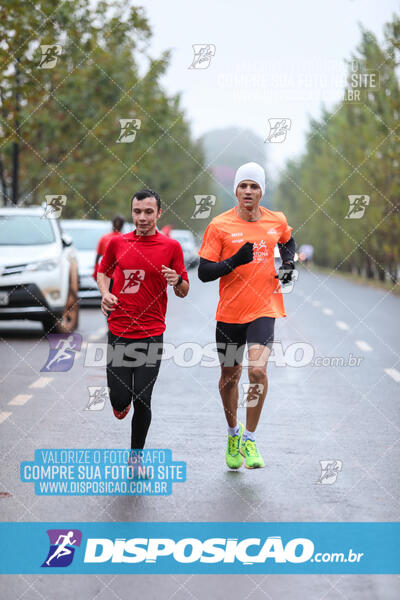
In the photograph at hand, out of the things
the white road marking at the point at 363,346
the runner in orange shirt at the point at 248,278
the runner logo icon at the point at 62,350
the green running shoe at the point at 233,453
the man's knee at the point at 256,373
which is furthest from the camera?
the white road marking at the point at 363,346

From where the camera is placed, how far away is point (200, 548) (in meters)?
5.21

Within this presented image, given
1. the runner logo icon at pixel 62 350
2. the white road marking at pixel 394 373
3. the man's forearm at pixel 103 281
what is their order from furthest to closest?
the runner logo icon at pixel 62 350, the white road marking at pixel 394 373, the man's forearm at pixel 103 281

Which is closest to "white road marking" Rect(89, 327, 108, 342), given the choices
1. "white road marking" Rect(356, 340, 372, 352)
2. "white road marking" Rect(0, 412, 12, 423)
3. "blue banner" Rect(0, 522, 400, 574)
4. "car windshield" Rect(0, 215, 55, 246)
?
"car windshield" Rect(0, 215, 55, 246)

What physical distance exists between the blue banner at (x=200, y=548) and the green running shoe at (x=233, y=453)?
1313 millimetres

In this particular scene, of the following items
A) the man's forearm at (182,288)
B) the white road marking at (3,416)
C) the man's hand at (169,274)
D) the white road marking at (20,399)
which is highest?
the man's hand at (169,274)

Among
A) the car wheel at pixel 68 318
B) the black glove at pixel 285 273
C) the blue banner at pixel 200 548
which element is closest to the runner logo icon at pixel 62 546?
the blue banner at pixel 200 548

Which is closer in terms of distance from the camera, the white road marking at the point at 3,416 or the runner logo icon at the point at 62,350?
the white road marking at the point at 3,416

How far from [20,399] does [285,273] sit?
12.3 ft

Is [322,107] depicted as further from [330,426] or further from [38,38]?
[330,426]

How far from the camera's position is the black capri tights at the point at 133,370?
20.9 feet

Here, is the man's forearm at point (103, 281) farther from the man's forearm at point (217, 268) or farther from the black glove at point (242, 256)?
the black glove at point (242, 256)

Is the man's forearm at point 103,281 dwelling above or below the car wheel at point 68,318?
above

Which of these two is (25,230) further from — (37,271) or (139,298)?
(139,298)

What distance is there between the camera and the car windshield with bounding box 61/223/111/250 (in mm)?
22359
